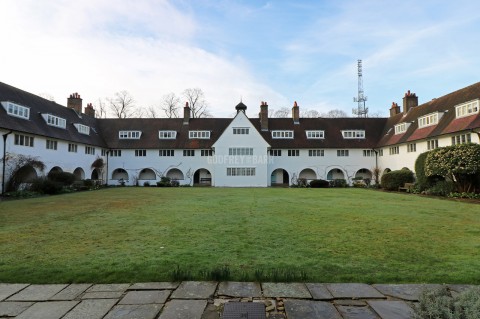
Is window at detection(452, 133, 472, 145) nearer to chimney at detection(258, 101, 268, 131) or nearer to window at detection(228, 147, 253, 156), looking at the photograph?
window at detection(228, 147, 253, 156)

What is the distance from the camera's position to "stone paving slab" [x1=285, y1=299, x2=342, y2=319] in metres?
3.22

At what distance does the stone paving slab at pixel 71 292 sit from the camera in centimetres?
377

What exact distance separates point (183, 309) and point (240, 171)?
3099 cm

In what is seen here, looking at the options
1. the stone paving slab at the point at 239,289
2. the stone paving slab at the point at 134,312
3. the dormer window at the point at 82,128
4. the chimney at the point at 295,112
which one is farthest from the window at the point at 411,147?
the dormer window at the point at 82,128

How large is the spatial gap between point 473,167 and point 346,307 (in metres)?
20.2

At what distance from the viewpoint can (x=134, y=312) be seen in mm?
3346

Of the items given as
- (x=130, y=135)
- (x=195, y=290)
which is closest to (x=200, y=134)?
(x=130, y=135)

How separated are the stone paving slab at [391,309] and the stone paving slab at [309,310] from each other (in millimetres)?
492

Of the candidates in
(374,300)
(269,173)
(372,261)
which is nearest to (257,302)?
(374,300)

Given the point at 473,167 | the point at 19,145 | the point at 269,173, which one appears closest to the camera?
the point at 473,167

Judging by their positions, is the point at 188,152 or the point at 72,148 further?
the point at 188,152

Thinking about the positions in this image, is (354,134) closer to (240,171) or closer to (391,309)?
(240,171)

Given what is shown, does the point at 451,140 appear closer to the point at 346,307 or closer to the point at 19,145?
the point at 346,307

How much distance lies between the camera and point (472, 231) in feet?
26.9
